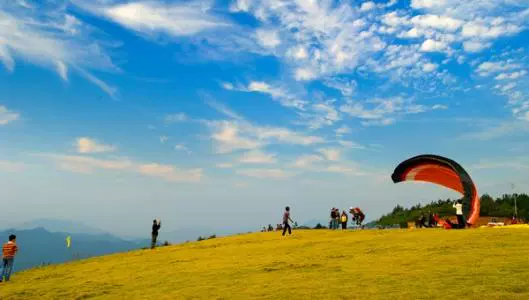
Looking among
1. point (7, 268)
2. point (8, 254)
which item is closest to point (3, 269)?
point (7, 268)

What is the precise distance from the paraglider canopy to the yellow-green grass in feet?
33.2

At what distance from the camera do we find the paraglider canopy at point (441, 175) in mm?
33938

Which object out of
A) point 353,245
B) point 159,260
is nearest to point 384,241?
point 353,245

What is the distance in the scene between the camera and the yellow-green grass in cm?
1208

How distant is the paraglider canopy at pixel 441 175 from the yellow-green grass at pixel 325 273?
10.1m

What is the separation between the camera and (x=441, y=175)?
39.6m

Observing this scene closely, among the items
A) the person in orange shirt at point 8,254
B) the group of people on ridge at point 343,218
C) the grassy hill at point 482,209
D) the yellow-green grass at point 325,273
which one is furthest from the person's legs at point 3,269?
the grassy hill at point 482,209

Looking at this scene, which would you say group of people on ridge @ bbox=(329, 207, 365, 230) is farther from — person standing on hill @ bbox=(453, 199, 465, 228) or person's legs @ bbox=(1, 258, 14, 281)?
person's legs @ bbox=(1, 258, 14, 281)

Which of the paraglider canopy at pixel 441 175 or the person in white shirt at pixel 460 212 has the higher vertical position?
the paraglider canopy at pixel 441 175

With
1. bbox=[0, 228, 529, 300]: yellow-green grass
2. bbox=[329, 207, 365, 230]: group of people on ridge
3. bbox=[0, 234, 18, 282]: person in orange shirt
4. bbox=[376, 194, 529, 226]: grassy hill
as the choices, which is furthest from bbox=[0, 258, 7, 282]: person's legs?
bbox=[376, 194, 529, 226]: grassy hill

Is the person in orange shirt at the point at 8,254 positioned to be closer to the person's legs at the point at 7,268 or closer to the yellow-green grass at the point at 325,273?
the person's legs at the point at 7,268

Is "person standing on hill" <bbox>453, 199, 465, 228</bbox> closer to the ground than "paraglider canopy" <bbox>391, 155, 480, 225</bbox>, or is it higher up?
closer to the ground

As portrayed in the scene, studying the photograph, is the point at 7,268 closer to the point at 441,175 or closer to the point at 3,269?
the point at 3,269

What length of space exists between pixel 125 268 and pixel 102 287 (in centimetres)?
567
